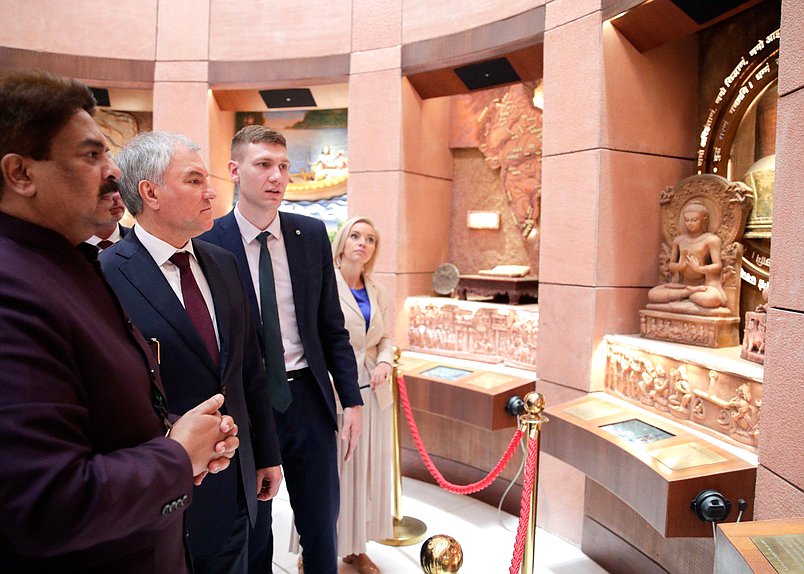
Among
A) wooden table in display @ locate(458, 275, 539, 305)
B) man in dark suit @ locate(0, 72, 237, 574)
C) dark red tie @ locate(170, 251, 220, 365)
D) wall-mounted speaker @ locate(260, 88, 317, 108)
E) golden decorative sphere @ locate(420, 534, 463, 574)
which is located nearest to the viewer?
man in dark suit @ locate(0, 72, 237, 574)

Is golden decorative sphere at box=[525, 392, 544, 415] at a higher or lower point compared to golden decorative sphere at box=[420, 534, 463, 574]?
higher

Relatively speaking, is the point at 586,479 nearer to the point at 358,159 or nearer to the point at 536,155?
the point at 536,155

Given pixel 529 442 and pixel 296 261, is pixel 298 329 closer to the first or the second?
pixel 296 261

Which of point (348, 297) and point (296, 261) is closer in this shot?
point (296, 261)

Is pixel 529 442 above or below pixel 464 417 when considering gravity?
above

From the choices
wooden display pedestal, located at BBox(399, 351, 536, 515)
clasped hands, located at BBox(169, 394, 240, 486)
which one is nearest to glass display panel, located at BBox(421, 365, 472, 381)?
wooden display pedestal, located at BBox(399, 351, 536, 515)

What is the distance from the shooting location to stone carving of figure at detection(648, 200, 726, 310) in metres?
3.66

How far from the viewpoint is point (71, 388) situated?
96cm

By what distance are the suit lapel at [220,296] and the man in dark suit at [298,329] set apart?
1.63ft

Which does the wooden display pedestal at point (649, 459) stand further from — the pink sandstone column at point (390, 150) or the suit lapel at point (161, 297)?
the pink sandstone column at point (390, 150)

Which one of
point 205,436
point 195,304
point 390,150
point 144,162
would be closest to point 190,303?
point 195,304

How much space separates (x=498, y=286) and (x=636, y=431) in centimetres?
231

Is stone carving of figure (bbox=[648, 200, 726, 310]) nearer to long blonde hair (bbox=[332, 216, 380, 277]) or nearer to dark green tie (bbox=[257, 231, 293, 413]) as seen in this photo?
long blonde hair (bbox=[332, 216, 380, 277])

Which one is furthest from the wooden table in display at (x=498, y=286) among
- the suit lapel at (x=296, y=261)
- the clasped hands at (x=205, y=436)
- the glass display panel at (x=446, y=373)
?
the clasped hands at (x=205, y=436)
